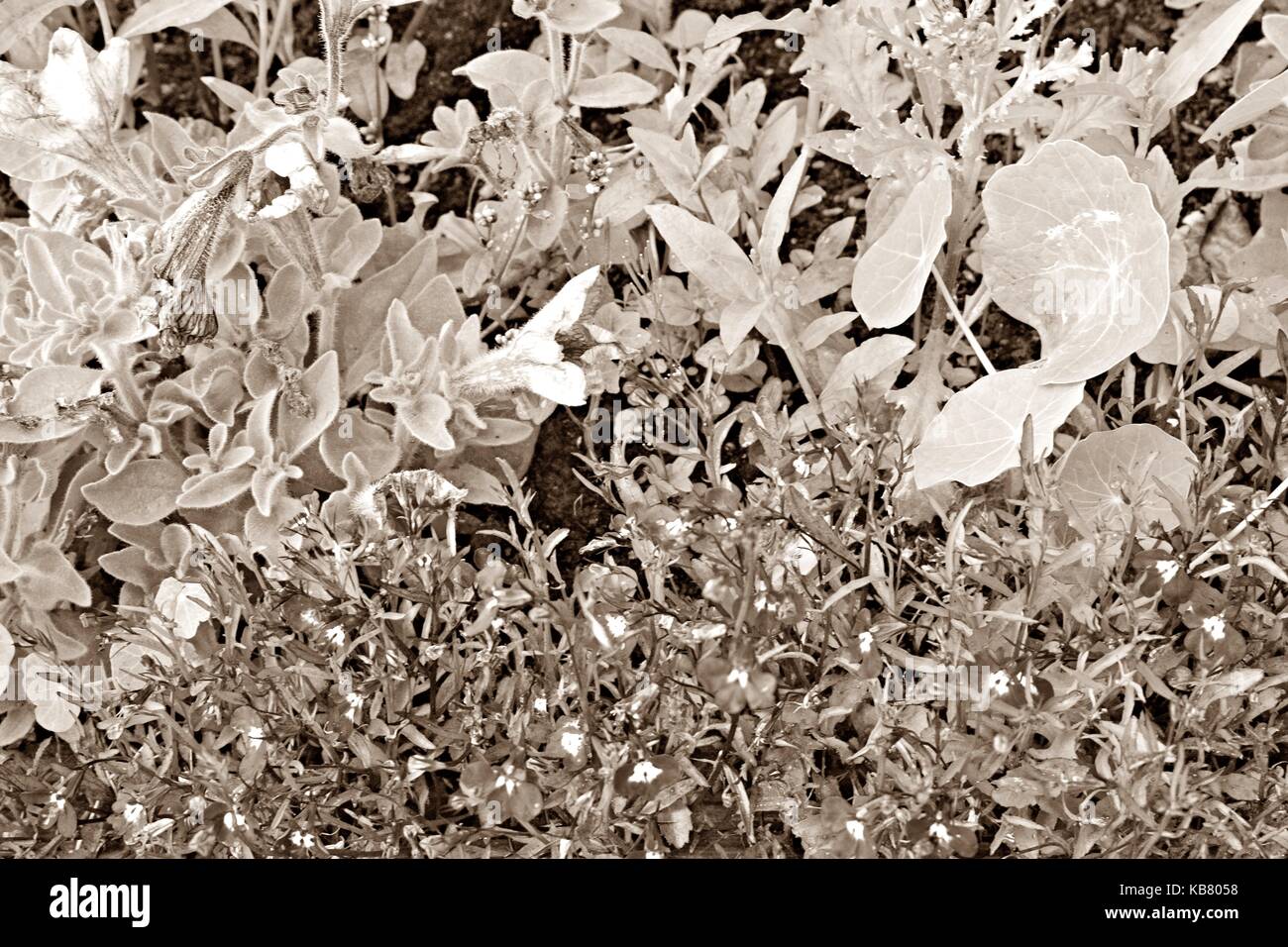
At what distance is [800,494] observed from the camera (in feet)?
4.04

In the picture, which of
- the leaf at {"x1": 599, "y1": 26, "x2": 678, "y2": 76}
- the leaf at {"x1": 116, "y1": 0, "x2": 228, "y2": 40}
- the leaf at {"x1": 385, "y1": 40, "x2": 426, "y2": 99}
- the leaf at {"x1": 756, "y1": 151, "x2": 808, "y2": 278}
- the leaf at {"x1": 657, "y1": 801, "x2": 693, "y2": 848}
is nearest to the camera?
the leaf at {"x1": 657, "y1": 801, "x2": 693, "y2": 848}

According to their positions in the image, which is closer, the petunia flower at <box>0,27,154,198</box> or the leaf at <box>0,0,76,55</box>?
the petunia flower at <box>0,27,154,198</box>

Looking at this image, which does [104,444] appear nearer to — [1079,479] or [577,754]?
[577,754]

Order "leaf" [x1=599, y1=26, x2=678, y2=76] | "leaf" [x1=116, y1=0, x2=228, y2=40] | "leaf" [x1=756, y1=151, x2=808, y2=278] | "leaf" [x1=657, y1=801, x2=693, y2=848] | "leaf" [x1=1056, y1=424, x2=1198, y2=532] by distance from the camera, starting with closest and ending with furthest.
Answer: "leaf" [x1=657, y1=801, x2=693, y2=848] < "leaf" [x1=1056, y1=424, x2=1198, y2=532] < "leaf" [x1=756, y1=151, x2=808, y2=278] < "leaf" [x1=116, y1=0, x2=228, y2=40] < "leaf" [x1=599, y1=26, x2=678, y2=76]

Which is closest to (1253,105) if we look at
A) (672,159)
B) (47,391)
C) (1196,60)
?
(1196,60)

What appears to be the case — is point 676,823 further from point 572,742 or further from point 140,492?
point 140,492

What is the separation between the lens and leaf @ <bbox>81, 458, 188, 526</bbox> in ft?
4.59

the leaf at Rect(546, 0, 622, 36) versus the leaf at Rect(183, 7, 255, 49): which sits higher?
the leaf at Rect(546, 0, 622, 36)

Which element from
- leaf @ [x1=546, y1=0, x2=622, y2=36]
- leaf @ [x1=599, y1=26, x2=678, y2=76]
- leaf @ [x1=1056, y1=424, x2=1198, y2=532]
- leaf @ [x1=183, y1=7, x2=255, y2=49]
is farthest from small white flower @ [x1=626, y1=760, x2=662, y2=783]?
leaf @ [x1=183, y1=7, x2=255, y2=49]

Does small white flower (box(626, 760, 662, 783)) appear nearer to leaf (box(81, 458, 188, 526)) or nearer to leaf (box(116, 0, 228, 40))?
leaf (box(81, 458, 188, 526))

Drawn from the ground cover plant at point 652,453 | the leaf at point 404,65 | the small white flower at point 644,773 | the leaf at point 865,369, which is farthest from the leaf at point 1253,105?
the leaf at point 404,65

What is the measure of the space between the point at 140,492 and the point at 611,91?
0.75 metres

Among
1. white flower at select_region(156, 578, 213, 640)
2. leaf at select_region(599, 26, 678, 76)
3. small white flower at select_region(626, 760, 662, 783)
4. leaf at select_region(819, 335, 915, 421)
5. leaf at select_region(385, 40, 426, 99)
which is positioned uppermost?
leaf at select_region(599, 26, 678, 76)

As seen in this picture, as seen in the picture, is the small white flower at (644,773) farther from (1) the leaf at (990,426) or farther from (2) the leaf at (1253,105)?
(2) the leaf at (1253,105)
